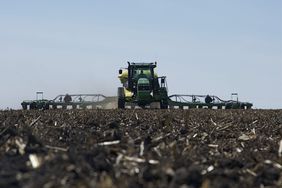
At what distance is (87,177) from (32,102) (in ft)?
112

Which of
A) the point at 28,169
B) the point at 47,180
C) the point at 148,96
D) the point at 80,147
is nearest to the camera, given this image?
the point at 47,180

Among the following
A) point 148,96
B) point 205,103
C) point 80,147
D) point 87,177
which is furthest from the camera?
point 205,103

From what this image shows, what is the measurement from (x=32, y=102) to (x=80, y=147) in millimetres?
32737

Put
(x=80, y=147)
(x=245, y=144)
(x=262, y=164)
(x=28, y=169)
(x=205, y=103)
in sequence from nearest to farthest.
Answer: (x=28, y=169)
(x=262, y=164)
(x=80, y=147)
(x=245, y=144)
(x=205, y=103)

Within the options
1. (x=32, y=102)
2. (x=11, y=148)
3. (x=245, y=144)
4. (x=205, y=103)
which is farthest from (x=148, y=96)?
(x=11, y=148)

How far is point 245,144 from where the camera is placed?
768cm

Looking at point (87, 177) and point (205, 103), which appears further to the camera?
point (205, 103)

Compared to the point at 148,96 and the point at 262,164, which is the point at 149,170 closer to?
the point at 262,164

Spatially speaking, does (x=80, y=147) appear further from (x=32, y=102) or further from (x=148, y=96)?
(x=32, y=102)

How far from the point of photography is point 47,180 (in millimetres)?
3631

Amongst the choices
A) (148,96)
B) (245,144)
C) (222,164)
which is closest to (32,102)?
(148,96)

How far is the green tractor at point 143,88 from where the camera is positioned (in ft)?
106

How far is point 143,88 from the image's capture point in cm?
3241

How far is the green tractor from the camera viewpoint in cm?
3244
